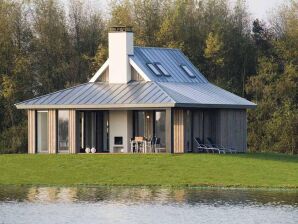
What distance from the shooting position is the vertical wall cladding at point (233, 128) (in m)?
59.8

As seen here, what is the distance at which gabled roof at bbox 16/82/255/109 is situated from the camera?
56250mm

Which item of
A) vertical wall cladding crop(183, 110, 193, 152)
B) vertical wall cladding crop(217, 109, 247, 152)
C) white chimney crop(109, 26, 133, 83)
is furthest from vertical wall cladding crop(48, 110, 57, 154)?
vertical wall cladding crop(217, 109, 247, 152)

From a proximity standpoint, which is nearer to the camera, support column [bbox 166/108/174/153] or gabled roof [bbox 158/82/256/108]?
support column [bbox 166/108/174/153]

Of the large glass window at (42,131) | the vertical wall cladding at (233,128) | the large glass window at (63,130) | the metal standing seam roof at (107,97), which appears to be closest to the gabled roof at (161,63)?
the metal standing seam roof at (107,97)

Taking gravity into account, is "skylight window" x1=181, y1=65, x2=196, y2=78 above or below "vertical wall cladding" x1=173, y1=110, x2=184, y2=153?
above

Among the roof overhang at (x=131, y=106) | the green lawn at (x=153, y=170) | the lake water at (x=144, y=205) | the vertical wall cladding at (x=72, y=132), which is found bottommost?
the lake water at (x=144, y=205)

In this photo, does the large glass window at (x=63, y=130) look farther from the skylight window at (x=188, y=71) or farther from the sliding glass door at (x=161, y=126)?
the skylight window at (x=188, y=71)

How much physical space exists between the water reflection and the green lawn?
171 centimetres

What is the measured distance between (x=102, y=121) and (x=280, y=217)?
976 inches

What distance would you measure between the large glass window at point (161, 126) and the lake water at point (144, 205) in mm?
11970

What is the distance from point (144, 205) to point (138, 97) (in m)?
17.7

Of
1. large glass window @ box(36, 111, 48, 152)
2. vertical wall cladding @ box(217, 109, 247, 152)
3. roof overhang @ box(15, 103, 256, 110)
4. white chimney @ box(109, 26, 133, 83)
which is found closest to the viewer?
roof overhang @ box(15, 103, 256, 110)

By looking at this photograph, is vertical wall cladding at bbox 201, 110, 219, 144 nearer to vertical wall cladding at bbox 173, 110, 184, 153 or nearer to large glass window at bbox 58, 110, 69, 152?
vertical wall cladding at bbox 173, 110, 184, 153

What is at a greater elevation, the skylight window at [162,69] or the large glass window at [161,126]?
the skylight window at [162,69]
